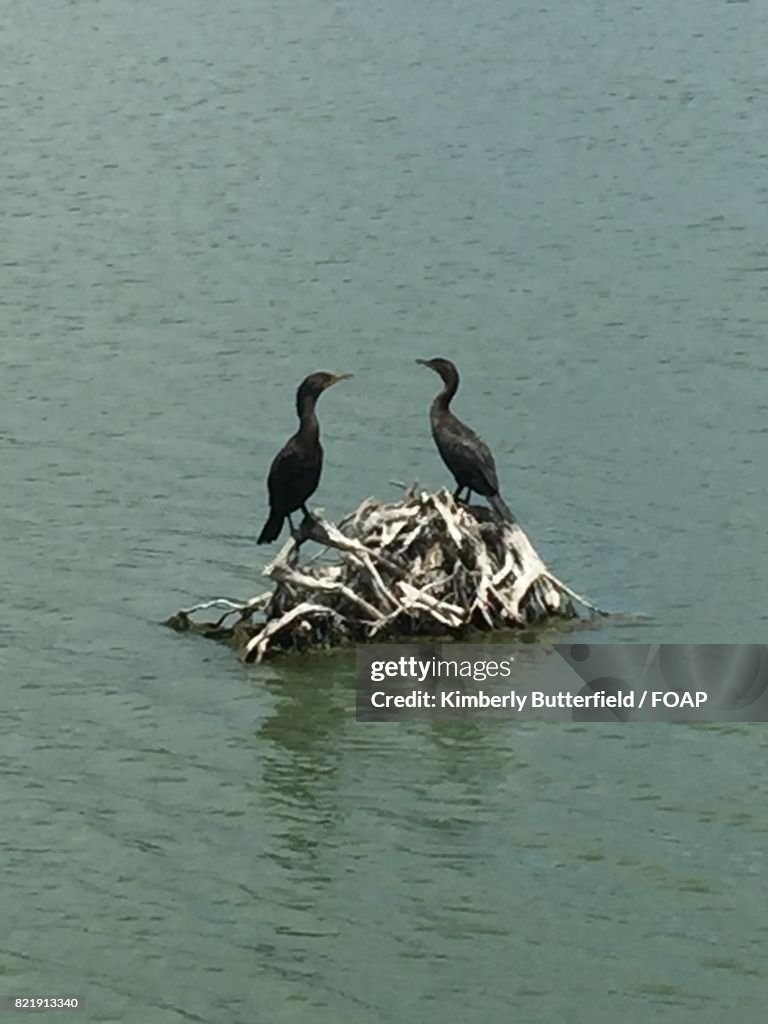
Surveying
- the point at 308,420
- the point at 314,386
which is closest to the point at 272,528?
the point at 308,420

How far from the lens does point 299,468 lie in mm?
17734

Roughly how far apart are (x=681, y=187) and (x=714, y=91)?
463 cm

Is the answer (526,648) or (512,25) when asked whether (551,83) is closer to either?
(512,25)

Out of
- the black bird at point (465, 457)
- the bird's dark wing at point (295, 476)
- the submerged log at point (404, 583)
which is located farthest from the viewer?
the black bird at point (465, 457)

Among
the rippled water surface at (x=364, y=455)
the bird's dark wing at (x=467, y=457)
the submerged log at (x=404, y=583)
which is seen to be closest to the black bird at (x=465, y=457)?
the bird's dark wing at (x=467, y=457)

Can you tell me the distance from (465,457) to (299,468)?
1.33 metres

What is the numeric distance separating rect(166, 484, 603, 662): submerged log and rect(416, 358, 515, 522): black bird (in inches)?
6.3

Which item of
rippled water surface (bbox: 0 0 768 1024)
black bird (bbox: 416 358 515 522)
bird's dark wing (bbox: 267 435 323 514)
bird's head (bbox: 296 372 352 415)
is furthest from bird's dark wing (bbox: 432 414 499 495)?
rippled water surface (bbox: 0 0 768 1024)

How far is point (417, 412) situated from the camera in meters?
23.5

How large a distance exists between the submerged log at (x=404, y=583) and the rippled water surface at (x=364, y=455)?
12.1 inches

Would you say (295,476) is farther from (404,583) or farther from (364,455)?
(364,455)

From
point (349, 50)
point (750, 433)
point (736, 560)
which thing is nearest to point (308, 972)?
point (736, 560)

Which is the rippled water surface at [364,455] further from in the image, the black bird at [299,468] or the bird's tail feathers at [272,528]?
the black bird at [299,468]

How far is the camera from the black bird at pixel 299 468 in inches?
699
